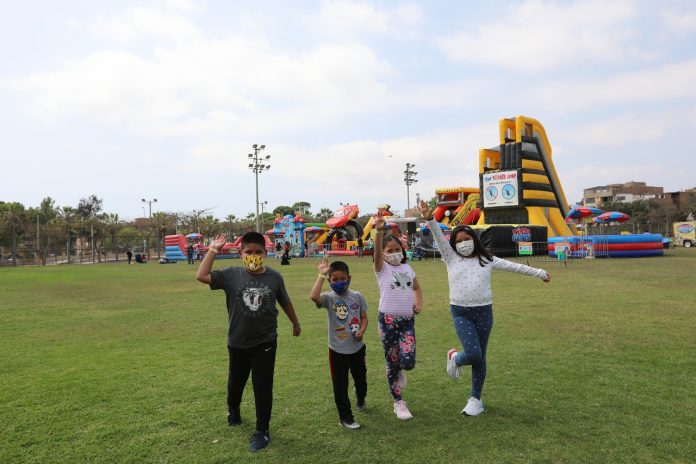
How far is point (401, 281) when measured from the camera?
180 inches

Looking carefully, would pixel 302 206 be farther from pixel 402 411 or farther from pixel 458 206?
pixel 402 411

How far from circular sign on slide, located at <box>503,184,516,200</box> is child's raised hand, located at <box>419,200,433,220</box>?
1165 inches

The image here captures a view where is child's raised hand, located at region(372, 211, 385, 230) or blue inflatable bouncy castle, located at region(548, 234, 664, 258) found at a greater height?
child's raised hand, located at region(372, 211, 385, 230)

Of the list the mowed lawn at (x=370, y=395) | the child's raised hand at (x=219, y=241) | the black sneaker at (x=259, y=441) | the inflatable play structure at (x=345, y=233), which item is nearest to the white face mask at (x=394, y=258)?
the mowed lawn at (x=370, y=395)

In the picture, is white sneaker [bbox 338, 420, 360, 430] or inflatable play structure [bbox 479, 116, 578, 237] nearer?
white sneaker [bbox 338, 420, 360, 430]

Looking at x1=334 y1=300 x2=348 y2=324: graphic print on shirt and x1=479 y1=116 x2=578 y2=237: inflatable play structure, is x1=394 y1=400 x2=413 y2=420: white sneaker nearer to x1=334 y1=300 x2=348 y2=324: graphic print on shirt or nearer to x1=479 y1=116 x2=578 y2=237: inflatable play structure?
x1=334 y1=300 x2=348 y2=324: graphic print on shirt

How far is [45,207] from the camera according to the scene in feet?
217

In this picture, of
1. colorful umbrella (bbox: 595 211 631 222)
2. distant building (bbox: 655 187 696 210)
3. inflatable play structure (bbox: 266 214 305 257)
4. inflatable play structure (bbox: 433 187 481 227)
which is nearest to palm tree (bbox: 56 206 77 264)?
inflatable play structure (bbox: 266 214 305 257)

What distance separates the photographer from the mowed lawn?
3.79m

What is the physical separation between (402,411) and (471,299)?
1.15 meters

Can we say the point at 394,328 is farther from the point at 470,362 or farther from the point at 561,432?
the point at 561,432

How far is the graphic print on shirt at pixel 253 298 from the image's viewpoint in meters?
4.04

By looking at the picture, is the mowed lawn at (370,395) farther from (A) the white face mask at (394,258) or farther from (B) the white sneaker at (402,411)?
(A) the white face mask at (394,258)

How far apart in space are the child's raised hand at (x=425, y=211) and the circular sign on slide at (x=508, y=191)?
29581 mm
